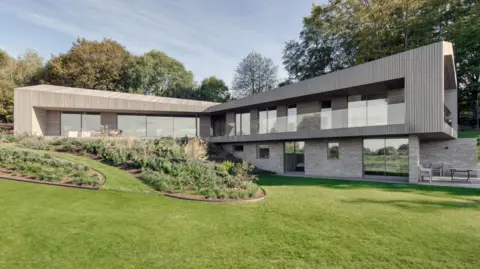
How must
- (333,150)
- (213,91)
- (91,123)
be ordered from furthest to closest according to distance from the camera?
1. (213,91)
2. (91,123)
3. (333,150)

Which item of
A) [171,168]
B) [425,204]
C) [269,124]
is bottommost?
[425,204]

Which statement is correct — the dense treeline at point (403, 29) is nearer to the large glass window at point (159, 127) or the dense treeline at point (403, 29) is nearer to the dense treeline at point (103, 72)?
the dense treeline at point (103, 72)

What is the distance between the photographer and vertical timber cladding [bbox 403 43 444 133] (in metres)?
10.3

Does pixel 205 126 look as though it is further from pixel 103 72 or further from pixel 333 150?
pixel 103 72

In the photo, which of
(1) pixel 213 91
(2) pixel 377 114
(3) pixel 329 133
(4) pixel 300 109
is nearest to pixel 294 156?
(4) pixel 300 109

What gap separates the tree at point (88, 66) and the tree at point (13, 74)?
1565 mm

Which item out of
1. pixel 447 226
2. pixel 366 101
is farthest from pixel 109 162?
pixel 366 101

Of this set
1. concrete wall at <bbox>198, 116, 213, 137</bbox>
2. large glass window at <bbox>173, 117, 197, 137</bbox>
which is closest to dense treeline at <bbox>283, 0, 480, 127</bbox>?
concrete wall at <bbox>198, 116, 213, 137</bbox>

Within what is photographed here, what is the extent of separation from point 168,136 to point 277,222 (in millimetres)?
16385

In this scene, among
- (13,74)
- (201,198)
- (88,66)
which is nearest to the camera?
(201,198)

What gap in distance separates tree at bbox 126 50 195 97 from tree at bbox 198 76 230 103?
79.8 inches

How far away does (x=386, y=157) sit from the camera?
13.2 metres

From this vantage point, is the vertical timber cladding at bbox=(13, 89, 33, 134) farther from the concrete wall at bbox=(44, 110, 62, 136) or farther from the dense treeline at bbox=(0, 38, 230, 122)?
the dense treeline at bbox=(0, 38, 230, 122)

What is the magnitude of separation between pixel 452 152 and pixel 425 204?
925 centimetres
